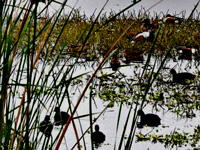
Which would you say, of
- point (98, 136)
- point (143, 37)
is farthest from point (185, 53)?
point (98, 136)

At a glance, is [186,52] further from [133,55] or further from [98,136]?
[98,136]

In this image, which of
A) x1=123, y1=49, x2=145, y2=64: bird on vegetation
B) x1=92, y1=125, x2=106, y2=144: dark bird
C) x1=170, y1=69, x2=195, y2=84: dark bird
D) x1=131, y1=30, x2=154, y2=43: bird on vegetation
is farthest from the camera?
x1=131, y1=30, x2=154, y2=43: bird on vegetation

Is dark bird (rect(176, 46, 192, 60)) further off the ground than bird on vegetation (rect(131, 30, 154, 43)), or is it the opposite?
bird on vegetation (rect(131, 30, 154, 43))

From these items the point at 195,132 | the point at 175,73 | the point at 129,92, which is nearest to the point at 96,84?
the point at 129,92

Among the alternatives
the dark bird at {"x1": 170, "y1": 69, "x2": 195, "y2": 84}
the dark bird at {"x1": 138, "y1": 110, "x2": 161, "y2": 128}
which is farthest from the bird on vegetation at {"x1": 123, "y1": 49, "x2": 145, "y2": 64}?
the dark bird at {"x1": 138, "y1": 110, "x2": 161, "y2": 128}

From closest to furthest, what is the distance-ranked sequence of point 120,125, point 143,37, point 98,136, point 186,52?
1. point 98,136
2. point 120,125
3. point 186,52
4. point 143,37

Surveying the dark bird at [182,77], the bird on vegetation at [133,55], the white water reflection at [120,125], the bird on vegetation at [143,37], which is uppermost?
the bird on vegetation at [143,37]

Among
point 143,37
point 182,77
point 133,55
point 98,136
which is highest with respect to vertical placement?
point 143,37

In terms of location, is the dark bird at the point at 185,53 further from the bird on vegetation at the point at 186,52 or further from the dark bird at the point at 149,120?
the dark bird at the point at 149,120

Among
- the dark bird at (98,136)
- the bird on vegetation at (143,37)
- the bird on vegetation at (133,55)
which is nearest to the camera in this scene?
the dark bird at (98,136)

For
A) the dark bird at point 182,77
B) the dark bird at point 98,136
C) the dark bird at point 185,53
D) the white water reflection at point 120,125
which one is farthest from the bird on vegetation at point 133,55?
the dark bird at point 98,136

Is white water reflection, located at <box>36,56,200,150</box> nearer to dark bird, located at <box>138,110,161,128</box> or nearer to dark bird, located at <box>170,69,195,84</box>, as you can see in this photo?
dark bird, located at <box>138,110,161,128</box>

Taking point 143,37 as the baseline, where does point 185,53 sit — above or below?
below

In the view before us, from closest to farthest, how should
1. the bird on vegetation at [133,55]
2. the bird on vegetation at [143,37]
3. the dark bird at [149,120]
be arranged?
1. the dark bird at [149,120]
2. the bird on vegetation at [133,55]
3. the bird on vegetation at [143,37]
